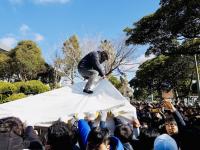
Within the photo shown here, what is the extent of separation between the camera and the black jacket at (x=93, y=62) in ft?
23.2

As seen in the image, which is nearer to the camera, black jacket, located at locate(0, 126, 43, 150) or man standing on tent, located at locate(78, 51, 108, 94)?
black jacket, located at locate(0, 126, 43, 150)

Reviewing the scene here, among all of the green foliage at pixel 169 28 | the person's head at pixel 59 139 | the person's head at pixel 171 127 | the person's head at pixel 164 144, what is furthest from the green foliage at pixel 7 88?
the person's head at pixel 164 144

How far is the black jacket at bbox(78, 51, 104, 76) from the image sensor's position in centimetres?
706

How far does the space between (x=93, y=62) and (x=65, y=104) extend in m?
Answer: 0.89

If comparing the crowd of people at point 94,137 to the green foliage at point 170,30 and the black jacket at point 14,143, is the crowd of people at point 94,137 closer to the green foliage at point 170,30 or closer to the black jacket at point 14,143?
the black jacket at point 14,143

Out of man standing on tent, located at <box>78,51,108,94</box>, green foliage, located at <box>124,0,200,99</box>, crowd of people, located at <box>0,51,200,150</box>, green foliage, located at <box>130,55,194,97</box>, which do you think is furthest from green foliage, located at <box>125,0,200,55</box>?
green foliage, located at <box>130,55,194,97</box>

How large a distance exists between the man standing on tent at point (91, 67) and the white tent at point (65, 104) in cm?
18

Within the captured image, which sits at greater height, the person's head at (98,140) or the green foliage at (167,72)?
the green foliage at (167,72)

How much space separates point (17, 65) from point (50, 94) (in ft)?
115

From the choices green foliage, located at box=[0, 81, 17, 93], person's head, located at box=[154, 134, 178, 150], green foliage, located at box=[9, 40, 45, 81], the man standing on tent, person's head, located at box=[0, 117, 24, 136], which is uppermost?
green foliage, located at box=[9, 40, 45, 81]

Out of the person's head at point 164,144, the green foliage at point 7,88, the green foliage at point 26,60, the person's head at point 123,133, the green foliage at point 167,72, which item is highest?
the green foliage at point 26,60

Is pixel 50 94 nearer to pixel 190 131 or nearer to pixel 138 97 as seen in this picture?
pixel 190 131

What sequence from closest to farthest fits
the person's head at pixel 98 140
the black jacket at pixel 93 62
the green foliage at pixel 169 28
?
the person's head at pixel 98 140, the black jacket at pixel 93 62, the green foliage at pixel 169 28

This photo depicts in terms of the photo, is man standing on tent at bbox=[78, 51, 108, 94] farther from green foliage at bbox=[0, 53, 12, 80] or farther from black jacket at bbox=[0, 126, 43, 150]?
green foliage at bbox=[0, 53, 12, 80]
